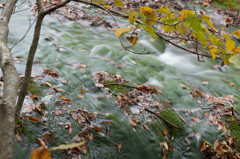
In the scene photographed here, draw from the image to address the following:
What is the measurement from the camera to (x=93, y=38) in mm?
6504

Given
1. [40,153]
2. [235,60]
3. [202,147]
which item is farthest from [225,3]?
[40,153]

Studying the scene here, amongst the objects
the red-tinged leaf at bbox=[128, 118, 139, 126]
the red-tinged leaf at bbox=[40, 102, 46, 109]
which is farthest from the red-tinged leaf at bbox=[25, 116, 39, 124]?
the red-tinged leaf at bbox=[128, 118, 139, 126]

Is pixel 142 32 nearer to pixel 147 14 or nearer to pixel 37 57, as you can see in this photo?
pixel 37 57

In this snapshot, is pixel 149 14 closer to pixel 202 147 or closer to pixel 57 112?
pixel 57 112

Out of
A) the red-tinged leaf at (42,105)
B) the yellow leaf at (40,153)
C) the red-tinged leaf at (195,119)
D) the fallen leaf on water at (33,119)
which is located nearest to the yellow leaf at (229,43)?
the yellow leaf at (40,153)

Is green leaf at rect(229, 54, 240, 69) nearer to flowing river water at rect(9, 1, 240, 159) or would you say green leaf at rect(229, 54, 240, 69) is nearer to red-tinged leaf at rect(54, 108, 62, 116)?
flowing river water at rect(9, 1, 240, 159)

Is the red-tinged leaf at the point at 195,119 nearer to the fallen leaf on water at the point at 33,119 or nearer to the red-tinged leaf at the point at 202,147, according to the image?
the red-tinged leaf at the point at 202,147

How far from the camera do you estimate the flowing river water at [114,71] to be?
121 inches

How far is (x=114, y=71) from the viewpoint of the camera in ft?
15.6

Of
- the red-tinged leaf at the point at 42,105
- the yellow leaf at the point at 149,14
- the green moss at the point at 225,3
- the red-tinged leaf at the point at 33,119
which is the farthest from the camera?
the green moss at the point at 225,3

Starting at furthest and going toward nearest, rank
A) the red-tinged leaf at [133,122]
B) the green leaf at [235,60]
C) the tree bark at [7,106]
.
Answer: the red-tinged leaf at [133,122] → the green leaf at [235,60] → the tree bark at [7,106]

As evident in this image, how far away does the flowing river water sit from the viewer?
308cm

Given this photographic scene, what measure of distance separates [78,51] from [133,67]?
1.54 meters

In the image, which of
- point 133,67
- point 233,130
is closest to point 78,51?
point 133,67
